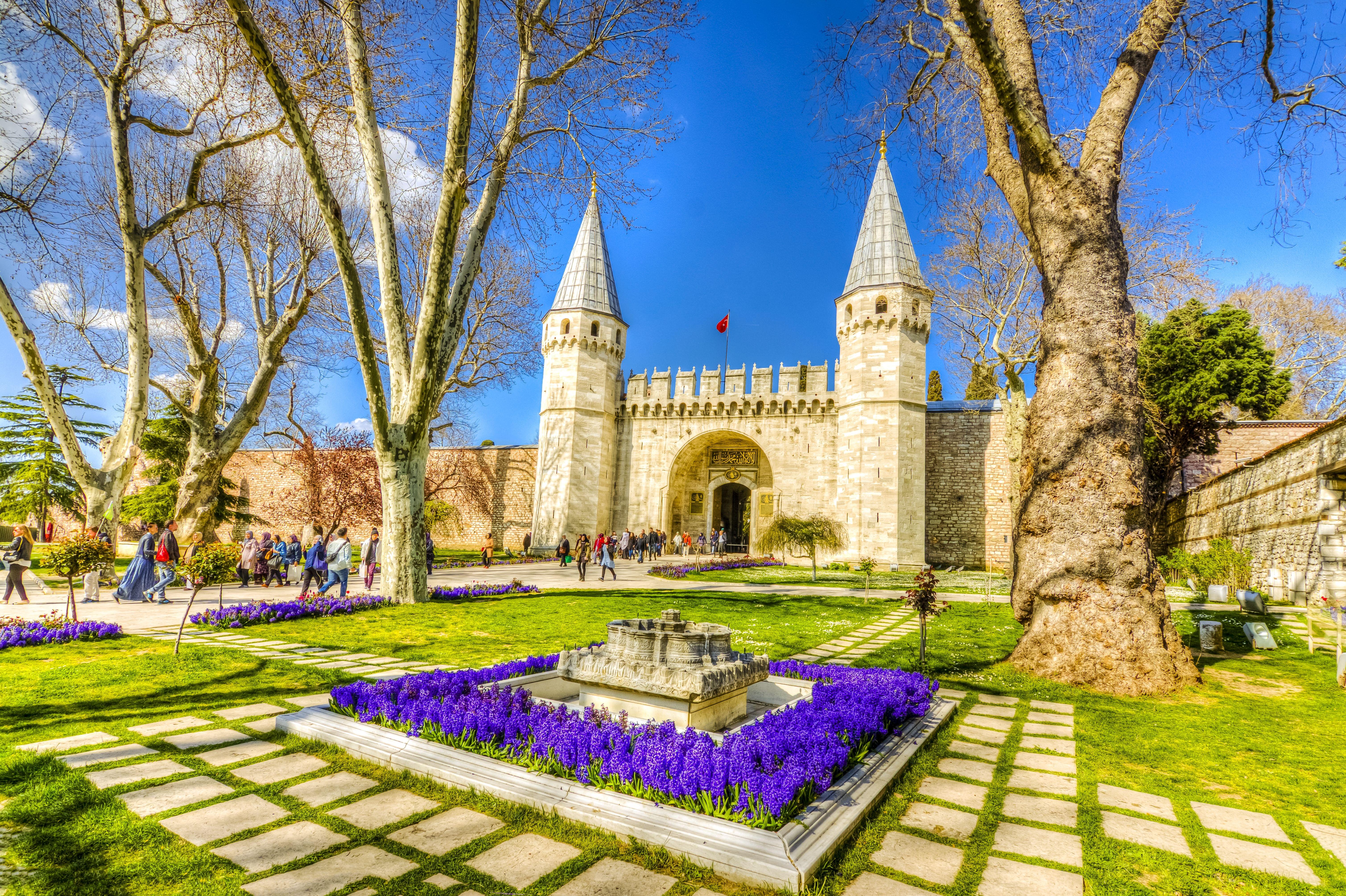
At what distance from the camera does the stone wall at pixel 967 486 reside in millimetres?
22984

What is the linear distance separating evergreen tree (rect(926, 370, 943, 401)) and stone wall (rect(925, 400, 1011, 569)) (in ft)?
31.0

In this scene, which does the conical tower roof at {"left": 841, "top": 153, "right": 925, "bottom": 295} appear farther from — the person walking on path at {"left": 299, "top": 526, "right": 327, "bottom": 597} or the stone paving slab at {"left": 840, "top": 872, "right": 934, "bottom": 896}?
the stone paving slab at {"left": 840, "top": 872, "right": 934, "bottom": 896}

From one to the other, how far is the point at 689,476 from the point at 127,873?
25854 millimetres

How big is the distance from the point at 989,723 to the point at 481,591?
9014mm

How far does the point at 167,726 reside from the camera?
11.9ft

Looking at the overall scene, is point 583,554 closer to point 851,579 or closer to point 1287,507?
point 851,579

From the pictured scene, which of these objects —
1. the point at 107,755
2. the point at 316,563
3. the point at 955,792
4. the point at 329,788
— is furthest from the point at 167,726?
the point at 316,563

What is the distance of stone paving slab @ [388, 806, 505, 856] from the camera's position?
240 cm

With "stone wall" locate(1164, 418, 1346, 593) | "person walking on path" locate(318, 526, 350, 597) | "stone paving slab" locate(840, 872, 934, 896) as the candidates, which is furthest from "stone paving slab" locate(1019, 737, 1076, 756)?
"stone wall" locate(1164, 418, 1346, 593)

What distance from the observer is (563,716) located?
343 cm

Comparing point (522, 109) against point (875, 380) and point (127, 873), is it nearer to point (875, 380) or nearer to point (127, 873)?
point (127, 873)

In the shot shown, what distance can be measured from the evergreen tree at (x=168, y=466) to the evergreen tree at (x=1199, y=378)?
103 feet

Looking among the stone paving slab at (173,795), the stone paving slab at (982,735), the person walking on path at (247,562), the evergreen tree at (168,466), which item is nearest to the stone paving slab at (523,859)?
the stone paving slab at (173,795)

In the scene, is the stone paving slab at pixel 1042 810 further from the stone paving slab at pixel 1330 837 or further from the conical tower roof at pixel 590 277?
the conical tower roof at pixel 590 277
